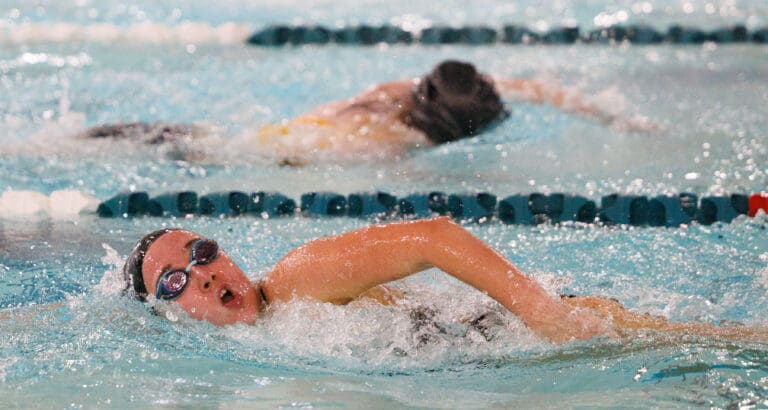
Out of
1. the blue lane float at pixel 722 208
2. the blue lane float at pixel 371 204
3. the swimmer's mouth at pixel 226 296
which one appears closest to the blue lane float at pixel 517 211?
the blue lane float at pixel 371 204

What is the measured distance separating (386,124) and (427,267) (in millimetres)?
2632

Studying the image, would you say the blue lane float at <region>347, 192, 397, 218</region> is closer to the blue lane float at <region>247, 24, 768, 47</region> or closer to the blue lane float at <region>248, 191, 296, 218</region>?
the blue lane float at <region>248, 191, 296, 218</region>

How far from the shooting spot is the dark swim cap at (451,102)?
485 centimetres

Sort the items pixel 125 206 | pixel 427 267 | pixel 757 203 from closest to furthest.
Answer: pixel 427 267 < pixel 757 203 < pixel 125 206

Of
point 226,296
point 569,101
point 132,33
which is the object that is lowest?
point 226,296

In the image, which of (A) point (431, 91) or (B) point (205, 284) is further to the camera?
(A) point (431, 91)

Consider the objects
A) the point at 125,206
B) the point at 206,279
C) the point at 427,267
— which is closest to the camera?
the point at 427,267

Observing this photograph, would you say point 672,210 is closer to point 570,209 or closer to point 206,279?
point 570,209

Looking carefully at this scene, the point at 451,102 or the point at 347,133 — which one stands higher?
the point at 451,102

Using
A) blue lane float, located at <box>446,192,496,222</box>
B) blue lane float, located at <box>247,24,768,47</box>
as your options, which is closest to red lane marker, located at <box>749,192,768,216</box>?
blue lane float, located at <box>446,192,496,222</box>

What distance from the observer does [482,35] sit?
7188 millimetres

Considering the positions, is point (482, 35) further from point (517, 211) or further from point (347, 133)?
point (517, 211)

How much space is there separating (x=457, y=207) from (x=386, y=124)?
987mm

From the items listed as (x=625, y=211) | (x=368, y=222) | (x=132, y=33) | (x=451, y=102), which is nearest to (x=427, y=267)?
(x=368, y=222)
